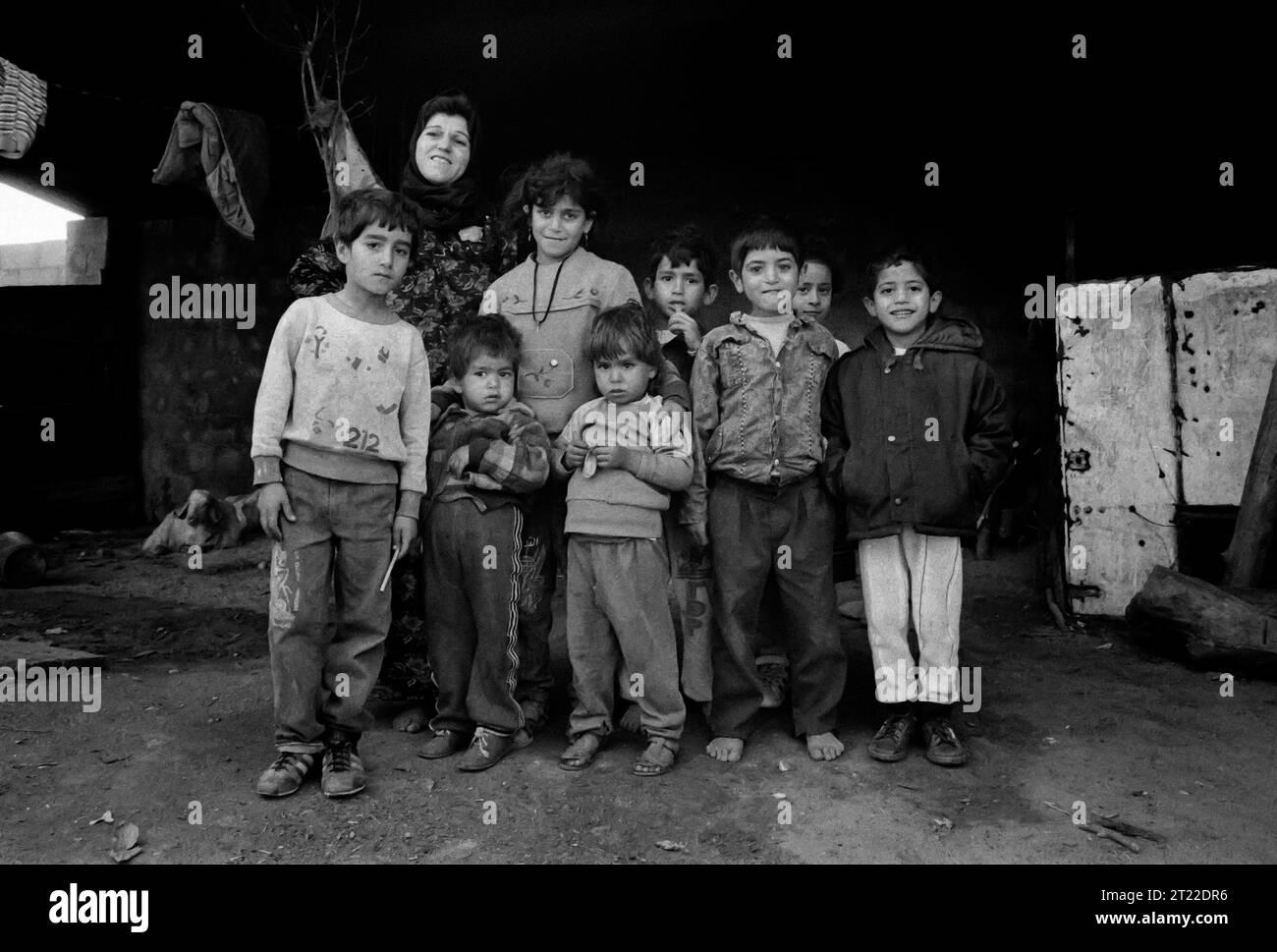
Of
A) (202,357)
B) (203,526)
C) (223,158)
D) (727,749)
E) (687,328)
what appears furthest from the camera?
(202,357)

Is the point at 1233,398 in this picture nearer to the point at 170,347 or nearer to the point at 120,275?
the point at 170,347

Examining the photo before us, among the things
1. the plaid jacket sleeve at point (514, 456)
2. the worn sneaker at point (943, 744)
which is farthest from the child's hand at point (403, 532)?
the worn sneaker at point (943, 744)

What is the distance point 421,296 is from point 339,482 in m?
0.88

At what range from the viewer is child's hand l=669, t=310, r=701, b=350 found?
10.7 ft

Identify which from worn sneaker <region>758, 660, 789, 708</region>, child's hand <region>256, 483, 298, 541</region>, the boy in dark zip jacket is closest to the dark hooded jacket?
the boy in dark zip jacket

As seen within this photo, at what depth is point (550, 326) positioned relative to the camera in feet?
10.2

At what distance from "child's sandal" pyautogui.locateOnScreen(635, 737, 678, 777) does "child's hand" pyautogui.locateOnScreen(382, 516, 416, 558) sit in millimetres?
937

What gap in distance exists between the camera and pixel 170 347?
7.99m

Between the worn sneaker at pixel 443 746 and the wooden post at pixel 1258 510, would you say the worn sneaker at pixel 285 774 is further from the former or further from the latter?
the wooden post at pixel 1258 510

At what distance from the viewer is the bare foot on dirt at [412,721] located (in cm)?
315

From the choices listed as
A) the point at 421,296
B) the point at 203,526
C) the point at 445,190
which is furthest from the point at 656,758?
the point at 203,526

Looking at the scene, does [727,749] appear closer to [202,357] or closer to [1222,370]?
[1222,370]

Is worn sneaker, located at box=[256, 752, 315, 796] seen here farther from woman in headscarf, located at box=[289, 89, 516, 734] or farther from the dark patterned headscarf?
the dark patterned headscarf

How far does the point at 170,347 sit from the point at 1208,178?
7.69m
